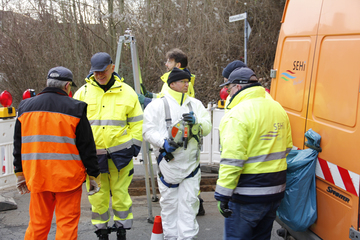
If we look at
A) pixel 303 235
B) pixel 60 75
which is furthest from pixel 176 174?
pixel 60 75

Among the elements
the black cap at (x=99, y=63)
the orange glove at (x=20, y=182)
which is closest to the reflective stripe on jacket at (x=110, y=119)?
the black cap at (x=99, y=63)

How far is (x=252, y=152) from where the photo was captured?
2664mm

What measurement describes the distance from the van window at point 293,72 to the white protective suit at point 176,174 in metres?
0.94

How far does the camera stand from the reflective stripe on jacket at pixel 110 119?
3629 millimetres

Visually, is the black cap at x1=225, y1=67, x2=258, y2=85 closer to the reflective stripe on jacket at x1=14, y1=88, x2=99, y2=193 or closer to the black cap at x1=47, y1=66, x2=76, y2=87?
the reflective stripe on jacket at x1=14, y1=88, x2=99, y2=193

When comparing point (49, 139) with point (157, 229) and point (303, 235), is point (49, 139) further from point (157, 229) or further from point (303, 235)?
point (303, 235)

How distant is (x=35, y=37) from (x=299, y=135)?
11.3m

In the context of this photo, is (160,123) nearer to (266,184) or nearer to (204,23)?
(266,184)

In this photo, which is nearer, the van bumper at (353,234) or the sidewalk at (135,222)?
the van bumper at (353,234)

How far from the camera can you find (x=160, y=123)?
3.55 meters

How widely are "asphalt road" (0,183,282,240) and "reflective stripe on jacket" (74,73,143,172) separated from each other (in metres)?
1.15

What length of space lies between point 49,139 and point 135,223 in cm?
209

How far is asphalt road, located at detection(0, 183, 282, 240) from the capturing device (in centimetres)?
416

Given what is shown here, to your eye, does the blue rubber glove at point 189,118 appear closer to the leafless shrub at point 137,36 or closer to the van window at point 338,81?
the van window at point 338,81
